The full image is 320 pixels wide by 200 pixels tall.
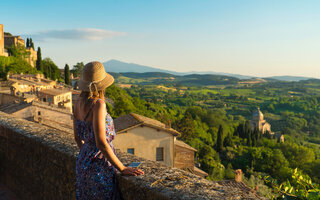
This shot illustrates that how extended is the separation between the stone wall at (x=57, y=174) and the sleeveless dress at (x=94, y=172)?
10 cm

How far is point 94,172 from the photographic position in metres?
2.25

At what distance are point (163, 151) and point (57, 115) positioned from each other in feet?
41.0

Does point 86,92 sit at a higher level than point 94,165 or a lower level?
higher

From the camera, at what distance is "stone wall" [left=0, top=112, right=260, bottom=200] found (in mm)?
1969

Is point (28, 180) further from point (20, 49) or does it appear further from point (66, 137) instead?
point (20, 49)

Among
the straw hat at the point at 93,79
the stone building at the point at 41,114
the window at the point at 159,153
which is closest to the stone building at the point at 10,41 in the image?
the stone building at the point at 41,114

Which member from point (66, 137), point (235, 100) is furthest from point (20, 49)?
point (235, 100)

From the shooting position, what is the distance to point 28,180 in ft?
11.0

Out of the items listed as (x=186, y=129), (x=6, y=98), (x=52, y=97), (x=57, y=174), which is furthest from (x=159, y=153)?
(x=186, y=129)

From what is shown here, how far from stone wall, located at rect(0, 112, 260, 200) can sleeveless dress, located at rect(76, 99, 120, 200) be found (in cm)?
10

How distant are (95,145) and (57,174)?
36.8 inches

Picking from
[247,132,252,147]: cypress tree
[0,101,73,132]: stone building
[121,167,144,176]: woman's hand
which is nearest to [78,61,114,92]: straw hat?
[121,167,144,176]: woman's hand

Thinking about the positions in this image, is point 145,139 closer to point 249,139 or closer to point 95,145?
point 95,145

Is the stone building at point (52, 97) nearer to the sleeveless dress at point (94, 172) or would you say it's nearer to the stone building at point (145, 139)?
the stone building at point (145, 139)
